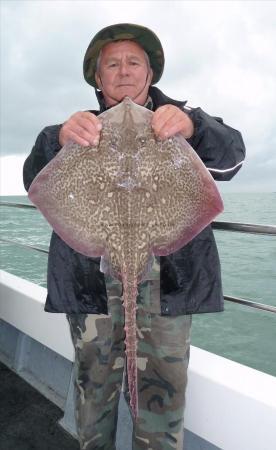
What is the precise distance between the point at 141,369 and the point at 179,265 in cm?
58

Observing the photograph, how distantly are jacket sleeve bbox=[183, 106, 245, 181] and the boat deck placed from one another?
89.9 inches

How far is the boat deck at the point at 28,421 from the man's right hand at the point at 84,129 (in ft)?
7.54

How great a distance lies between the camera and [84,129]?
61.6 inches

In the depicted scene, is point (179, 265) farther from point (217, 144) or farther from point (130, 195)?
point (217, 144)

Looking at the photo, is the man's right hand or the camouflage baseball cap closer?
the man's right hand

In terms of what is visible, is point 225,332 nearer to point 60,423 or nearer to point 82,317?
point 60,423

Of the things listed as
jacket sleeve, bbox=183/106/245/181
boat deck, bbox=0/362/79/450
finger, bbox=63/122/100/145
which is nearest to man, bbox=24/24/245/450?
jacket sleeve, bbox=183/106/245/181

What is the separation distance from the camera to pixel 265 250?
74.3 feet

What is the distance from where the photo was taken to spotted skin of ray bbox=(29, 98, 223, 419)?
5.11ft

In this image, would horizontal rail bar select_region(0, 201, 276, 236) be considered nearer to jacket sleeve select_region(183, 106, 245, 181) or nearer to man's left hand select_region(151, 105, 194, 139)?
jacket sleeve select_region(183, 106, 245, 181)

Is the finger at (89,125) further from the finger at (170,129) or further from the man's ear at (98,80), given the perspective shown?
the man's ear at (98,80)

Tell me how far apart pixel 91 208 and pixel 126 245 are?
0.72 ft

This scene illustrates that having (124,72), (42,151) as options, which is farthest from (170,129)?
(42,151)

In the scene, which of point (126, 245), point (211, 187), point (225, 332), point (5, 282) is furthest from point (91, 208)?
point (225, 332)
